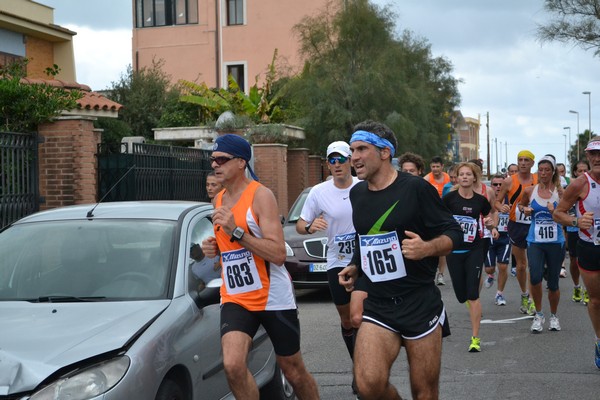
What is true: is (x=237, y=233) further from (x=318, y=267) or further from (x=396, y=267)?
(x=318, y=267)

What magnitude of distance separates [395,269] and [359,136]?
0.83m

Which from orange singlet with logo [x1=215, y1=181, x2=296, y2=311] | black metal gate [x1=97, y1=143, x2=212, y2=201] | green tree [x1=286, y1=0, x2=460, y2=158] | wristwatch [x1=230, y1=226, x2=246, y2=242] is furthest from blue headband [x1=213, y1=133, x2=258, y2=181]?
green tree [x1=286, y1=0, x2=460, y2=158]

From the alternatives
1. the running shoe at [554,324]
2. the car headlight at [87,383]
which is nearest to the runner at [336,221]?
the car headlight at [87,383]

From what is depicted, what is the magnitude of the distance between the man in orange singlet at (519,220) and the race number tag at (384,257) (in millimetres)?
7238

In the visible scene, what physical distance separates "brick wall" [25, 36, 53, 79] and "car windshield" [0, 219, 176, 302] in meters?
23.3

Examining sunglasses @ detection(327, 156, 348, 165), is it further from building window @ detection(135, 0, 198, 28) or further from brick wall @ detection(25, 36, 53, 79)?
building window @ detection(135, 0, 198, 28)

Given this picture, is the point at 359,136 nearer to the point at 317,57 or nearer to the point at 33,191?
the point at 33,191

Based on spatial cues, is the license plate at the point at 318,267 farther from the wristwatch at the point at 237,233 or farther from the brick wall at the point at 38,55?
the brick wall at the point at 38,55

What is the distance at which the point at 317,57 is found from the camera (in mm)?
34500

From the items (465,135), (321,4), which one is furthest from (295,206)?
(465,135)

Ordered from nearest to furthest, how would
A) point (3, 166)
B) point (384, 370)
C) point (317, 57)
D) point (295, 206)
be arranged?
1. point (384, 370)
2. point (3, 166)
3. point (295, 206)
4. point (317, 57)

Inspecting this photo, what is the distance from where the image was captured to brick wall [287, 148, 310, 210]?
2942 centimetres

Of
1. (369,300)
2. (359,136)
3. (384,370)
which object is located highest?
(359,136)

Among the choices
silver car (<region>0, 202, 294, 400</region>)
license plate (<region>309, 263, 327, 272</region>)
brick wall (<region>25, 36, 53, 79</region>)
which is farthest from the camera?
brick wall (<region>25, 36, 53, 79</region>)
